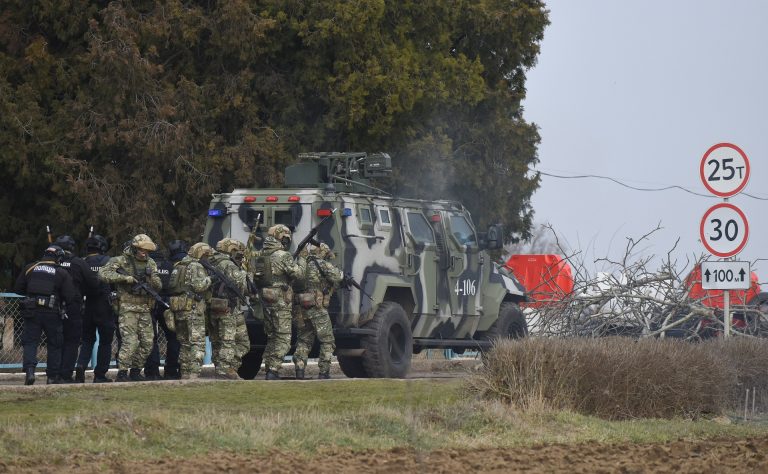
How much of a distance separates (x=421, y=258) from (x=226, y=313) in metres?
3.08

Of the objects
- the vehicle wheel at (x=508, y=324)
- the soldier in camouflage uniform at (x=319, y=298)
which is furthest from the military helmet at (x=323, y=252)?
the vehicle wheel at (x=508, y=324)

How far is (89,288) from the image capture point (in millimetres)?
16562

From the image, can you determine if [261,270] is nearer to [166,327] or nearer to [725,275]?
[166,327]

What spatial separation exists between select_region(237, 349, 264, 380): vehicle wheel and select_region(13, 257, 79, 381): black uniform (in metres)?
2.82

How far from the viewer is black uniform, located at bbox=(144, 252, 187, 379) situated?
680 inches

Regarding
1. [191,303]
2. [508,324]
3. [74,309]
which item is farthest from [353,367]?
[74,309]

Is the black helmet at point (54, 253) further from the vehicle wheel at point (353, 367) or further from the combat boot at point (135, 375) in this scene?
the vehicle wheel at point (353, 367)

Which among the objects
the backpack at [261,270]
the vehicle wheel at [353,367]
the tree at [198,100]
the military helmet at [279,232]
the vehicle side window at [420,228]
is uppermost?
the tree at [198,100]

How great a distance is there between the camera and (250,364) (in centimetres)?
1856

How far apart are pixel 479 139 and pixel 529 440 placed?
1920 centimetres

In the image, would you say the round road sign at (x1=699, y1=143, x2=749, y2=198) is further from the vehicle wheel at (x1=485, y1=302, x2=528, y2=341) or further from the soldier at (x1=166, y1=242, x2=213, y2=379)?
the vehicle wheel at (x1=485, y1=302, x2=528, y2=341)

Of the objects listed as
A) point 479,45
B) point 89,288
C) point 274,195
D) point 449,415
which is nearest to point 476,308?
point 274,195

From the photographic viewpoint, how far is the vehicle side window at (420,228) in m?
18.7

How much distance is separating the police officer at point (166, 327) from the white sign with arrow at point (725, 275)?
612 centimetres
